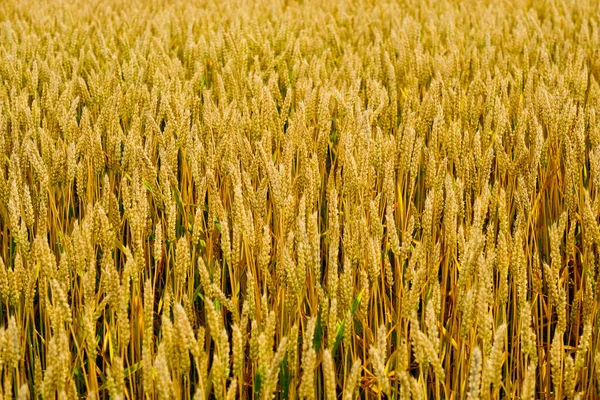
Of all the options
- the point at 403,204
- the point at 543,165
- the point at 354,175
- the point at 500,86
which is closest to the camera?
the point at 354,175

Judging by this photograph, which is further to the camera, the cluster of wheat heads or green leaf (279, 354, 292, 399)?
green leaf (279, 354, 292, 399)

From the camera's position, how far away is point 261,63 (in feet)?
8.35

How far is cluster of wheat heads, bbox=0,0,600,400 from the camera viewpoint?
98 cm

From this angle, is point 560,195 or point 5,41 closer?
point 560,195

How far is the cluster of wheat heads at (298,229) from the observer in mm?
979

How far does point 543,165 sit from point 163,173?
88cm

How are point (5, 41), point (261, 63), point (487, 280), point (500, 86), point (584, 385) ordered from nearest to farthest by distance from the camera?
point (487, 280), point (584, 385), point (500, 86), point (261, 63), point (5, 41)

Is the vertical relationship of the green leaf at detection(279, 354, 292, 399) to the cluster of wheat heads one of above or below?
below

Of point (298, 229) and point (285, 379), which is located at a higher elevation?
point (298, 229)

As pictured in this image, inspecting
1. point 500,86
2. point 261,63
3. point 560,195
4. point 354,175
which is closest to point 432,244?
point 354,175

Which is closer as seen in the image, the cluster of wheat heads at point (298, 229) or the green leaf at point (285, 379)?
the cluster of wheat heads at point (298, 229)

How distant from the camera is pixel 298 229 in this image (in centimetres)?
113

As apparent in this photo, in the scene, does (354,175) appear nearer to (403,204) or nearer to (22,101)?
(403,204)

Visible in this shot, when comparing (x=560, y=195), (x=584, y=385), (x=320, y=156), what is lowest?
(x=584, y=385)
